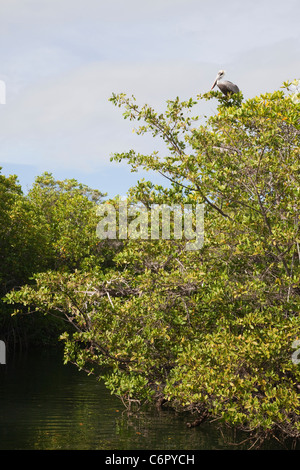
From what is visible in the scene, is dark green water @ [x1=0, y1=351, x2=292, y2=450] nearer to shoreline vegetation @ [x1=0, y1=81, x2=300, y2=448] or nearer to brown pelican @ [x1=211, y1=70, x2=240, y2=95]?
shoreline vegetation @ [x1=0, y1=81, x2=300, y2=448]

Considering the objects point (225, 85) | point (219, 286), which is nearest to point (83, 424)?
point (219, 286)

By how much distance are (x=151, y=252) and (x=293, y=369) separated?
142 inches

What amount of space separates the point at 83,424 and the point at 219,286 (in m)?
5.13

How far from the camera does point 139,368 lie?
11398 millimetres

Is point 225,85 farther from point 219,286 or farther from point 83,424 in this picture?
point 83,424

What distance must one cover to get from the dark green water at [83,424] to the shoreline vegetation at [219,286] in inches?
24.5

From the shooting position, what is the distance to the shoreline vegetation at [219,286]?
9703mm

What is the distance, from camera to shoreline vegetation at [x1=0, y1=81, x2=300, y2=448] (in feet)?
31.8

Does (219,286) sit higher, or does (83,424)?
(219,286)

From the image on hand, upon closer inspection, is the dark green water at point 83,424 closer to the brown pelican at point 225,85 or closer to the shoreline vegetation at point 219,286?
the shoreline vegetation at point 219,286

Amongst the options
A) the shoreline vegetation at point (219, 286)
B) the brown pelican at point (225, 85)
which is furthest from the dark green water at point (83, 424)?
the brown pelican at point (225, 85)

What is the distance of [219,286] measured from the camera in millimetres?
10117

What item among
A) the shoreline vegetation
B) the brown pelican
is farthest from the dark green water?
the brown pelican

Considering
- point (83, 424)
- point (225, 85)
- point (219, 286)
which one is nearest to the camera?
point (219, 286)
